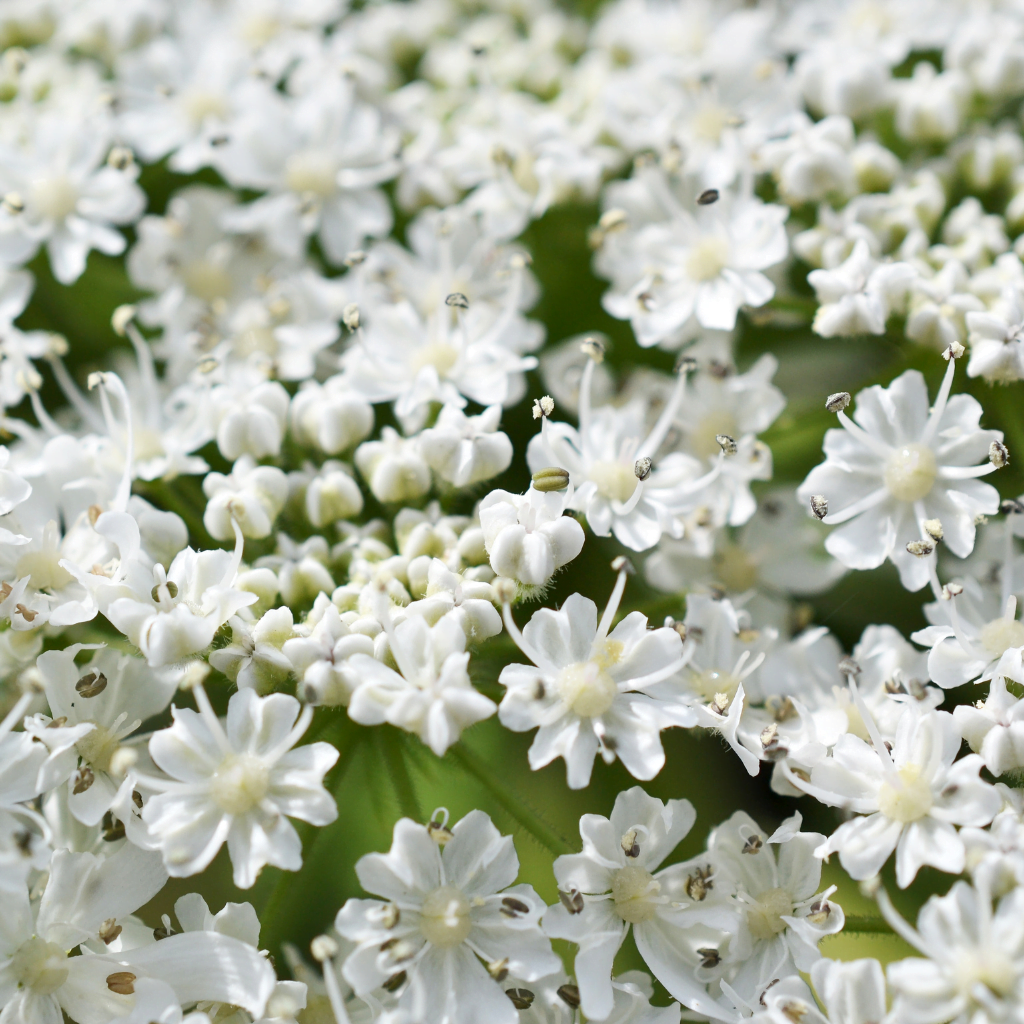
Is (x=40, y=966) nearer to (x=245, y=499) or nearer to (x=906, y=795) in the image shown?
(x=245, y=499)

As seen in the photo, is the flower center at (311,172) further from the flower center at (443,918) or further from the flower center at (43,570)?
the flower center at (443,918)

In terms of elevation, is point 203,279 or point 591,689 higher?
point 203,279

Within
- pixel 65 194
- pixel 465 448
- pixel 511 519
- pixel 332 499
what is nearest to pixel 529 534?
pixel 511 519

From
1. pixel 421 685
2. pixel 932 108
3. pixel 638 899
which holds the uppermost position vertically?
pixel 932 108

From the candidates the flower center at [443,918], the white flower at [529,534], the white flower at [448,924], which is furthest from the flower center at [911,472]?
the flower center at [443,918]

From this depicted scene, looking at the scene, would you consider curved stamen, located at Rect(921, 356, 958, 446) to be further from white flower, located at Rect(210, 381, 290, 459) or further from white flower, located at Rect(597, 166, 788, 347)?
white flower, located at Rect(210, 381, 290, 459)

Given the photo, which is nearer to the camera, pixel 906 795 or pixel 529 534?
pixel 906 795

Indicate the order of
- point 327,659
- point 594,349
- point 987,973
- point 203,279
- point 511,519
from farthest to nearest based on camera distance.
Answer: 1. point 203,279
2. point 594,349
3. point 511,519
4. point 327,659
5. point 987,973
